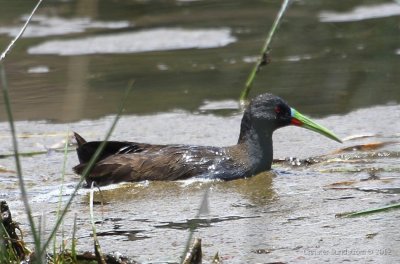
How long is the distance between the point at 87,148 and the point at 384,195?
6.23 feet

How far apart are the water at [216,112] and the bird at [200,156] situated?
98 mm

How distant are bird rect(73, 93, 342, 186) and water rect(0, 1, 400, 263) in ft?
0.32

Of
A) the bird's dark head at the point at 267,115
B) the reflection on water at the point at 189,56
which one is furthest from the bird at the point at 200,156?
the reflection on water at the point at 189,56

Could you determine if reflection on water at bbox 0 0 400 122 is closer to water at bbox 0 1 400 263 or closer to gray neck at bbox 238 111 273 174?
water at bbox 0 1 400 263

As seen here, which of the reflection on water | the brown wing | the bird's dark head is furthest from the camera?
the reflection on water

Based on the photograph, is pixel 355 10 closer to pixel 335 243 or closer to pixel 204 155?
pixel 204 155

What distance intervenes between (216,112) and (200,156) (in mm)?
1735

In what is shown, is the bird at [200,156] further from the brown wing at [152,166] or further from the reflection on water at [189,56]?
the reflection on water at [189,56]

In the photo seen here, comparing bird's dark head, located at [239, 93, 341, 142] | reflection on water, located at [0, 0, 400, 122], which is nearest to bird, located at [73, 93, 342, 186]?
bird's dark head, located at [239, 93, 341, 142]

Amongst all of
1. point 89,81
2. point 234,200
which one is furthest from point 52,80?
point 234,200

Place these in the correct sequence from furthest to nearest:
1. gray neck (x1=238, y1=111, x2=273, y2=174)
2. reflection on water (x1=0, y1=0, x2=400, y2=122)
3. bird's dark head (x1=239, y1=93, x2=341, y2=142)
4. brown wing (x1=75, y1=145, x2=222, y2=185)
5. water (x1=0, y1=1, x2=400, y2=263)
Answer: reflection on water (x1=0, y1=0, x2=400, y2=122)
bird's dark head (x1=239, y1=93, x2=341, y2=142)
gray neck (x1=238, y1=111, x2=273, y2=174)
brown wing (x1=75, y1=145, x2=222, y2=185)
water (x1=0, y1=1, x2=400, y2=263)

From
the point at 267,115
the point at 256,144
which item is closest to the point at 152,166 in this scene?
the point at 256,144

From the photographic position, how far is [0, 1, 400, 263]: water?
577cm

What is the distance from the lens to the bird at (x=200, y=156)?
730 centimetres
